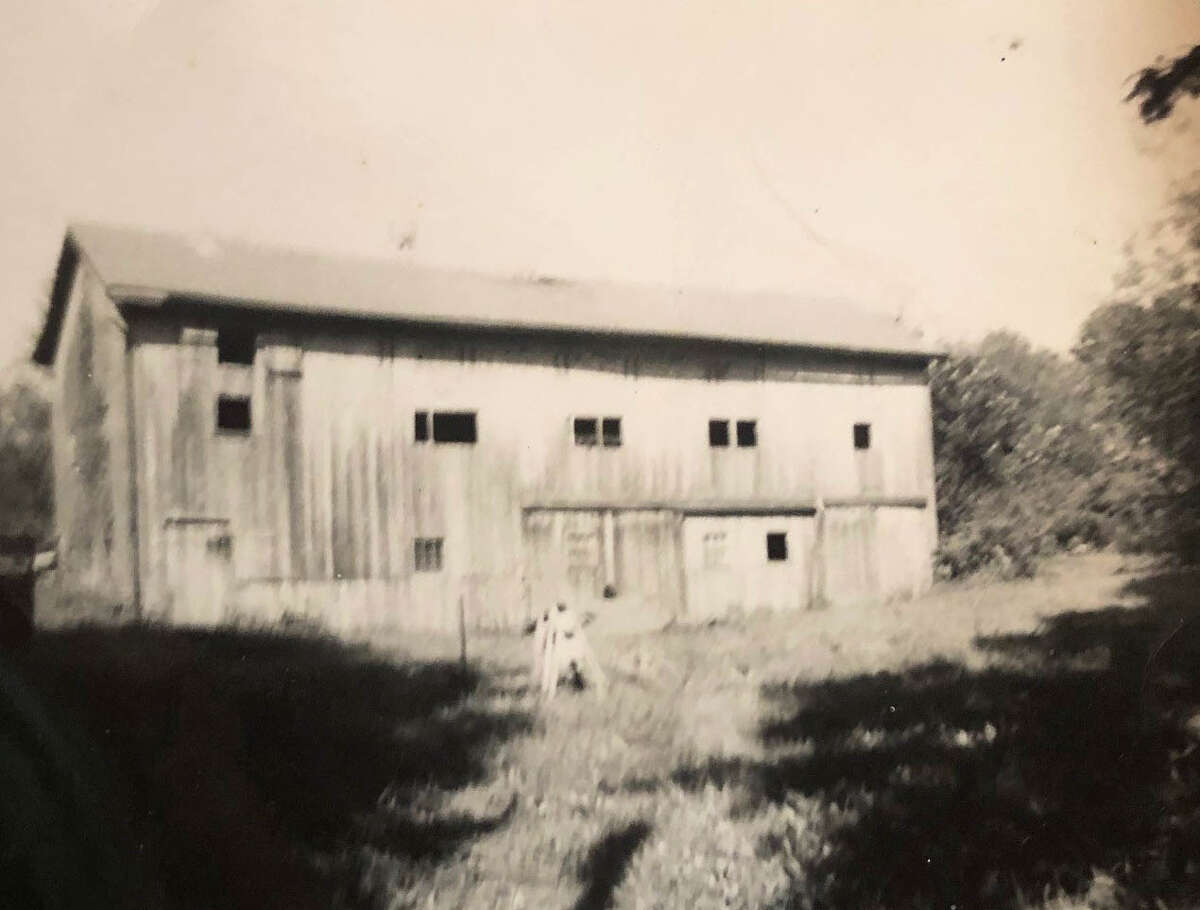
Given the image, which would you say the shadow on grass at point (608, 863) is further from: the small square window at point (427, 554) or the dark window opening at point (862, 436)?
the dark window opening at point (862, 436)

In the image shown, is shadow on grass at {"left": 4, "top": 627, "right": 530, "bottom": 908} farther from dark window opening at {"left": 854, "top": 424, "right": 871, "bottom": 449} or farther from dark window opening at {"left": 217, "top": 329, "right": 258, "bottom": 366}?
dark window opening at {"left": 854, "top": 424, "right": 871, "bottom": 449}

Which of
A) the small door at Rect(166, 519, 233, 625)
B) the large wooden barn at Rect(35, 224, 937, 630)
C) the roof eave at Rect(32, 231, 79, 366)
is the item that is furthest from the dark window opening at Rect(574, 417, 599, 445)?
the roof eave at Rect(32, 231, 79, 366)

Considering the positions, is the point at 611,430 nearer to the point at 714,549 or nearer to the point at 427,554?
the point at 714,549

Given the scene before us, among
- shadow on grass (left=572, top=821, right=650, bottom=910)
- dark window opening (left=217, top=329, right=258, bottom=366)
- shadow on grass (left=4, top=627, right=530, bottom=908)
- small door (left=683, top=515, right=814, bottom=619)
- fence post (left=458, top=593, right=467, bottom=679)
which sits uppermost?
dark window opening (left=217, top=329, right=258, bottom=366)

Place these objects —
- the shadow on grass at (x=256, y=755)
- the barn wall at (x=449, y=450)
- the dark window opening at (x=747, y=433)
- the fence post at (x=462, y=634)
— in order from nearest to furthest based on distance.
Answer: the shadow on grass at (x=256, y=755) → the barn wall at (x=449, y=450) → the fence post at (x=462, y=634) → the dark window opening at (x=747, y=433)

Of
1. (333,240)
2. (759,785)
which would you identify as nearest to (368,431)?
(333,240)

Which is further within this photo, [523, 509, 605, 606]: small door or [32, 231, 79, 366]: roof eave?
[523, 509, 605, 606]: small door

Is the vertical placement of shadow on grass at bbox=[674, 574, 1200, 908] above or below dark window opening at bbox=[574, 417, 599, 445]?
below

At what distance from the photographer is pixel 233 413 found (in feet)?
5.11

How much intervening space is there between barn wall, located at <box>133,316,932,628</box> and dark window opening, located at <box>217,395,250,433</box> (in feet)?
0.05

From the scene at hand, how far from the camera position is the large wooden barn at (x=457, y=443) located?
4.92 feet

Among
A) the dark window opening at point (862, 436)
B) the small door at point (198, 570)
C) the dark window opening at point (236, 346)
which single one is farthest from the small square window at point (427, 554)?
the dark window opening at point (862, 436)

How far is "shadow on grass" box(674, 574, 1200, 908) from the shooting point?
1737 mm

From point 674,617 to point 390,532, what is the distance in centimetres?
57
